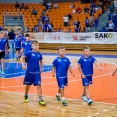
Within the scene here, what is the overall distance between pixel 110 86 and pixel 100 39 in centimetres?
1544

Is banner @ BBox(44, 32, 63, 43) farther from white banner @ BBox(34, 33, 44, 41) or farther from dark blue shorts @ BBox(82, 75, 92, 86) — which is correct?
dark blue shorts @ BBox(82, 75, 92, 86)

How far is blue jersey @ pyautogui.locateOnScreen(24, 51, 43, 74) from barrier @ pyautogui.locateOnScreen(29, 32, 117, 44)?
17.7 metres

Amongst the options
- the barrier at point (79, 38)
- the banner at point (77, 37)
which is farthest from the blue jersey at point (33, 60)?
the banner at point (77, 37)

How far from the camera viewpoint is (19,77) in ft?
46.9

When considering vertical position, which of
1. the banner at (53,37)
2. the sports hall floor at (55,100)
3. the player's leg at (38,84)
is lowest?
the sports hall floor at (55,100)

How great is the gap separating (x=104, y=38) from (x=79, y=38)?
90.6 inches

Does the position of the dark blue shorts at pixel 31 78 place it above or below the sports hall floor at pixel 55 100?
above

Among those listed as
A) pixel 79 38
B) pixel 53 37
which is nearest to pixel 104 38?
pixel 79 38

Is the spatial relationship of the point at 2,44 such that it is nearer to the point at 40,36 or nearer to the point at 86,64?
the point at 86,64

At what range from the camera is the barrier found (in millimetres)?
26578

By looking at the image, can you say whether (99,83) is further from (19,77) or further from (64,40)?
(64,40)

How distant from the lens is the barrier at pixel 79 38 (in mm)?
26578

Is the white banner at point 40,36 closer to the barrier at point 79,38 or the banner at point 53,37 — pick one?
the barrier at point 79,38

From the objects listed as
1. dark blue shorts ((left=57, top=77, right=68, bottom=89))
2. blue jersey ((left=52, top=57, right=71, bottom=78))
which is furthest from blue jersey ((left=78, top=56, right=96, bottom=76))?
dark blue shorts ((left=57, top=77, right=68, bottom=89))
